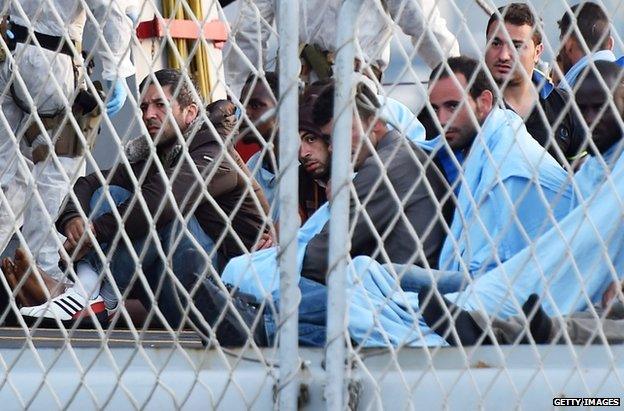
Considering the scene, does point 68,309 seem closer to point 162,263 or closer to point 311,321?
point 162,263

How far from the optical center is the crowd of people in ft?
10.3

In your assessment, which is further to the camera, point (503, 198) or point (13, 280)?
point (13, 280)

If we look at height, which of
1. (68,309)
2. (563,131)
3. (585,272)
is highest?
(563,131)

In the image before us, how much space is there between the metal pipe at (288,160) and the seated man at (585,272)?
335 mm

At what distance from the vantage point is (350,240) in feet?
Answer: 10.3

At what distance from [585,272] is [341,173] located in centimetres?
89

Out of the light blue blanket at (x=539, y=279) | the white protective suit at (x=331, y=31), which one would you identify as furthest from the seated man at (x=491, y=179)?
the white protective suit at (x=331, y=31)

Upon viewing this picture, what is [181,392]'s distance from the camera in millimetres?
3285

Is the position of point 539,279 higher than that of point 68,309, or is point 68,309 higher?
point 539,279

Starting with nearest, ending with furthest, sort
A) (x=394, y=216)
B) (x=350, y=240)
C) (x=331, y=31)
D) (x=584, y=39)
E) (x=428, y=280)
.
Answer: (x=350, y=240) < (x=428, y=280) < (x=394, y=216) < (x=584, y=39) < (x=331, y=31)

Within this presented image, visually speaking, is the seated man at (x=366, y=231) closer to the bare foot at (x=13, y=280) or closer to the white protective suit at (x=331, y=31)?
the white protective suit at (x=331, y=31)

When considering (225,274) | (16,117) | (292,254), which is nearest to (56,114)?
(16,117)

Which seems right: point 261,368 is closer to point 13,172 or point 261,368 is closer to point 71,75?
point 71,75
